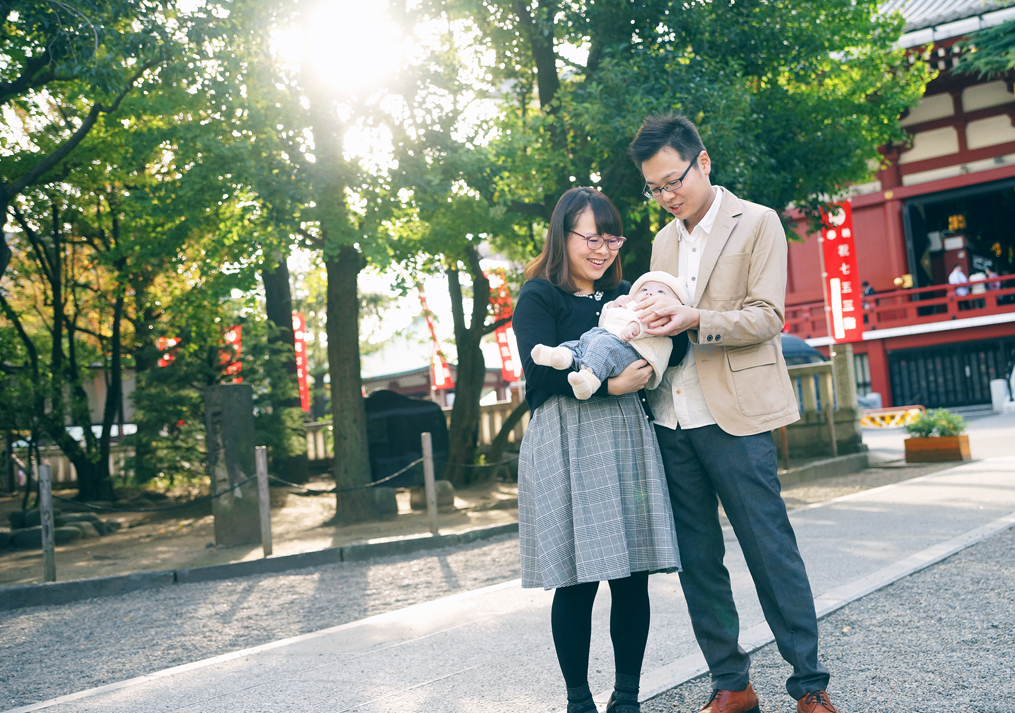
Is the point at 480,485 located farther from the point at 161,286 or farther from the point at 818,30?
the point at 818,30

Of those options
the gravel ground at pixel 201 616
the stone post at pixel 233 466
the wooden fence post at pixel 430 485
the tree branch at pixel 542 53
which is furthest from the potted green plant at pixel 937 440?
the stone post at pixel 233 466

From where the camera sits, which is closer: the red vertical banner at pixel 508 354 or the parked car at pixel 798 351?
the parked car at pixel 798 351

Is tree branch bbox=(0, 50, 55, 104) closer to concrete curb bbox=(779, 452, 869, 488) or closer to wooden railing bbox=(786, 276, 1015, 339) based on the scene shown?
concrete curb bbox=(779, 452, 869, 488)

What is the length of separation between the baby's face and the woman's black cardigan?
18cm

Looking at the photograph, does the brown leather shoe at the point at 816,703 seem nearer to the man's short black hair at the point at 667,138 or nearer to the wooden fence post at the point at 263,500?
the man's short black hair at the point at 667,138

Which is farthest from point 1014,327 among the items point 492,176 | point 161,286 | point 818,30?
point 161,286

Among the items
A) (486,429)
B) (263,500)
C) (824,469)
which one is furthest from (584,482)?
(486,429)

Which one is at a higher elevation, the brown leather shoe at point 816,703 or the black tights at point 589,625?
the black tights at point 589,625

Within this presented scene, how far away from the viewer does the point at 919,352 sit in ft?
67.7

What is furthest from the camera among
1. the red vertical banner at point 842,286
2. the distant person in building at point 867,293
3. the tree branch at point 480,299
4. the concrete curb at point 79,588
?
the distant person in building at point 867,293

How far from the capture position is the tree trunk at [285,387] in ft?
41.0

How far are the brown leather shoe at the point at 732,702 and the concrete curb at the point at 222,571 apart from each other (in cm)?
561

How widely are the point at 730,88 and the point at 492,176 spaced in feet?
9.27

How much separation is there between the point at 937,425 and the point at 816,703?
10419mm
